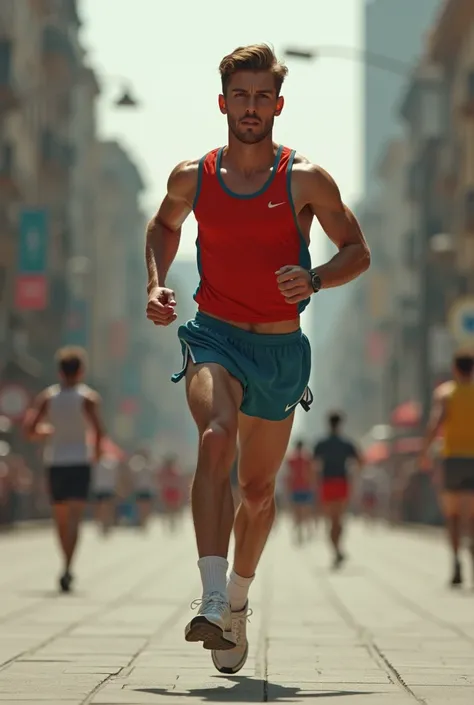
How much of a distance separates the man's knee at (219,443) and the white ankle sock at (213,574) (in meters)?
0.36

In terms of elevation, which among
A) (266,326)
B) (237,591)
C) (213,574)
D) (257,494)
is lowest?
(237,591)

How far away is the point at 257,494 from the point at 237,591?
1.36 ft

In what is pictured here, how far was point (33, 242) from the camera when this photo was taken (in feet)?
142

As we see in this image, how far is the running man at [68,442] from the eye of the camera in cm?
1466

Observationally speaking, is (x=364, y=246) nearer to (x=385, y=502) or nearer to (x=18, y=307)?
(x=18, y=307)

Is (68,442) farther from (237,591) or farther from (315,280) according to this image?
(315,280)

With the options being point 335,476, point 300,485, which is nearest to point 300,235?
point 335,476

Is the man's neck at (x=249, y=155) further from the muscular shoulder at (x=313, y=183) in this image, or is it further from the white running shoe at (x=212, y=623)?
the white running shoe at (x=212, y=623)

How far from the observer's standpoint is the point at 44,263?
141 feet

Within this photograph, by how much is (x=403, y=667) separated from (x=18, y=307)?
121ft

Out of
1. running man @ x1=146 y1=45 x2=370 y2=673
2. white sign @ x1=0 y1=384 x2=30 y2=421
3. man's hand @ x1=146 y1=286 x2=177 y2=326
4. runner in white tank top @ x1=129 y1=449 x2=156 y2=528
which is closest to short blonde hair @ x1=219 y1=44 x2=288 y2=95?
running man @ x1=146 y1=45 x2=370 y2=673

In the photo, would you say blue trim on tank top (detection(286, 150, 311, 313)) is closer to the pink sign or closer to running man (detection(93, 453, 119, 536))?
running man (detection(93, 453, 119, 536))

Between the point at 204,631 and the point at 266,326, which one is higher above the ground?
the point at 266,326

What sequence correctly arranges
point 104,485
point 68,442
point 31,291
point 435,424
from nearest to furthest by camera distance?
point 68,442
point 435,424
point 104,485
point 31,291
